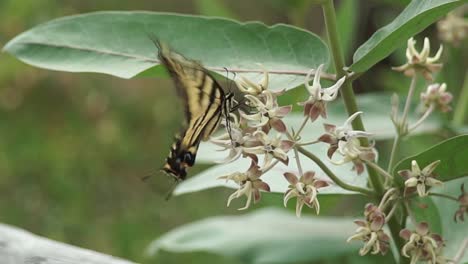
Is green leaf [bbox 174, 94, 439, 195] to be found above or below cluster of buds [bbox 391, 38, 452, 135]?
below

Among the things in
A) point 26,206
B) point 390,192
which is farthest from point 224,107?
point 26,206

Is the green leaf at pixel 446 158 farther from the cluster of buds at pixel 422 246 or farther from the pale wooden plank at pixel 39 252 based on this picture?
the pale wooden plank at pixel 39 252

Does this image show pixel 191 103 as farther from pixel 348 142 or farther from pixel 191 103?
pixel 348 142

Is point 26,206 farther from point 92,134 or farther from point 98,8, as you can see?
point 98,8

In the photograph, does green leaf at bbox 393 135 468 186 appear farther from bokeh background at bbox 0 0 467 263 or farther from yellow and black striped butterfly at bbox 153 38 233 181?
bokeh background at bbox 0 0 467 263

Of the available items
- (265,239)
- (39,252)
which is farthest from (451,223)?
(265,239)

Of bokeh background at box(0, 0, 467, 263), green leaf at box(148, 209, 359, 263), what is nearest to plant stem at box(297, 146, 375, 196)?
green leaf at box(148, 209, 359, 263)
